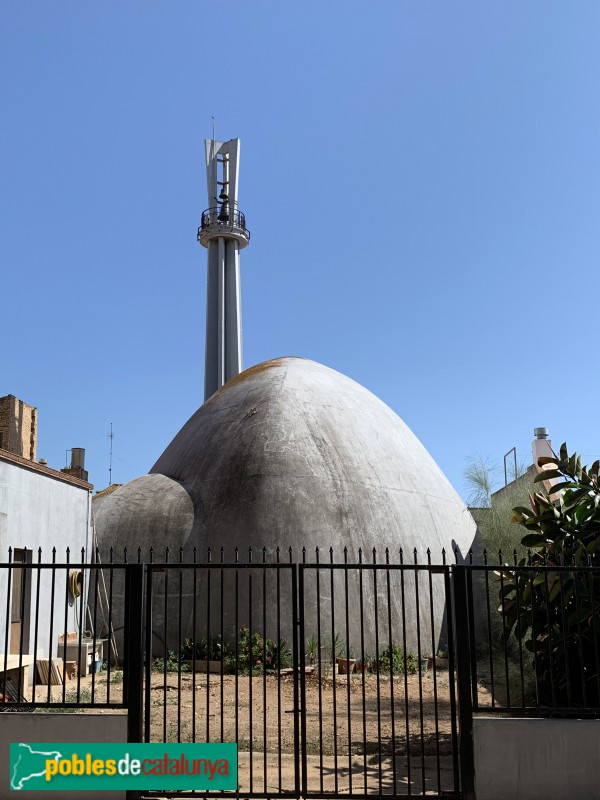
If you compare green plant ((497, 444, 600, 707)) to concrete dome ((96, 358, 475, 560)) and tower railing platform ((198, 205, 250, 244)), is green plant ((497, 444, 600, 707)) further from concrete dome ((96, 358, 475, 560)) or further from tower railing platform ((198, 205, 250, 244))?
tower railing platform ((198, 205, 250, 244))

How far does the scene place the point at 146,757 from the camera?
7.29 m

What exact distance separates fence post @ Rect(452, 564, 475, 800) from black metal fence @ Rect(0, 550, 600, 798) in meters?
0.02

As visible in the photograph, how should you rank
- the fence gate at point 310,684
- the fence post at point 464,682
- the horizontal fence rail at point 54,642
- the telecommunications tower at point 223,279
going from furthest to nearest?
the telecommunications tower at point 223,279 < the horizontal fence rail at point 54,642 < the fence gate at point 310,684 < the fence post at point 464,682

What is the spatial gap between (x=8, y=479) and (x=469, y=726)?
963 centimetres

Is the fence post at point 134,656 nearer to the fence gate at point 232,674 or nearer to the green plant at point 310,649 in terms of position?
the fence gate at point 232,674

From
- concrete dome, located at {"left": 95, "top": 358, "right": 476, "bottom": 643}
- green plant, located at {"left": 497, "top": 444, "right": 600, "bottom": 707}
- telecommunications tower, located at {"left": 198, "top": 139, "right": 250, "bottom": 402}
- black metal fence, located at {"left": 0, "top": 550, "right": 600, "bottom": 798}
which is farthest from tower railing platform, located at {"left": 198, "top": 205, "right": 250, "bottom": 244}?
green plant, located at {"left": 497, "top": 444, "right": 600, "bottom": 707}

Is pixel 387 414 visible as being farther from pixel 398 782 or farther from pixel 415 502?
pixel 398 782

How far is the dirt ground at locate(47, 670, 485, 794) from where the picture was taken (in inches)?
301

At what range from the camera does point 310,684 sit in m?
15.9

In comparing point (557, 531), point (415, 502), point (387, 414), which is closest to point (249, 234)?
point (387, 414)

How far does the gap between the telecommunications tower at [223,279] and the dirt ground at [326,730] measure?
23.5m

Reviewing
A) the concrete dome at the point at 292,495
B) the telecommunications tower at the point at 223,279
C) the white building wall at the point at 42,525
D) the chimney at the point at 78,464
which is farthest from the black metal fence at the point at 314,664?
the telecommunications tower at the point at 223,279

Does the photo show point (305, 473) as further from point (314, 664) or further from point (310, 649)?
point (314, 664)

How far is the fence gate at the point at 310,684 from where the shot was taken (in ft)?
24.3
